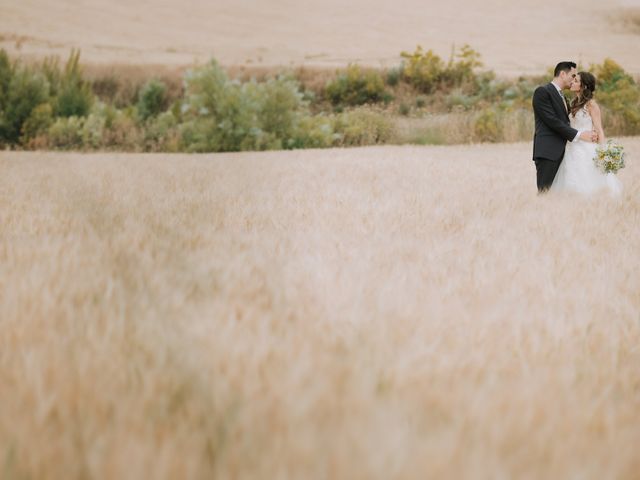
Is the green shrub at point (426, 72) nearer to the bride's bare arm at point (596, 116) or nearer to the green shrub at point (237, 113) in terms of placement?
the green shrub at point (237, 113)

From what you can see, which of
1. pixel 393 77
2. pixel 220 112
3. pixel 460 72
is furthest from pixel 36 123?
pixel 460 72

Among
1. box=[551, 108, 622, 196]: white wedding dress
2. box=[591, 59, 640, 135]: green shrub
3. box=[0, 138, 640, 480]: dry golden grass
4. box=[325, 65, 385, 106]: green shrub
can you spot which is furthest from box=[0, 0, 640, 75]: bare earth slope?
box=[0, 138, 640, 480]: dry golden grass

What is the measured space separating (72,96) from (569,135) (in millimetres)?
16630

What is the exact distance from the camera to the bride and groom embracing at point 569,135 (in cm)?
550

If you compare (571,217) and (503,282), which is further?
(571,217)

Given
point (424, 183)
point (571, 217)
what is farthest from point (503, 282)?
point (424, 183)

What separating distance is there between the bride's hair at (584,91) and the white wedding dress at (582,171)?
71 mm

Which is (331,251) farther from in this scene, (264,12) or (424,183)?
(264,12)

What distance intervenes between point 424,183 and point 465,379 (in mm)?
5083

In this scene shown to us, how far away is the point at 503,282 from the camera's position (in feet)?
7.38

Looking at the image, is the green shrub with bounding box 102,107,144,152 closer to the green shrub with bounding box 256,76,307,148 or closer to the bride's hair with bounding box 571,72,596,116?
the green shrub with bounding box 256,76,307,148

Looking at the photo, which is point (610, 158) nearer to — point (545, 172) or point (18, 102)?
point (545, 172)

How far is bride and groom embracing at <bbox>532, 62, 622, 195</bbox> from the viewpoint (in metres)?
5.50

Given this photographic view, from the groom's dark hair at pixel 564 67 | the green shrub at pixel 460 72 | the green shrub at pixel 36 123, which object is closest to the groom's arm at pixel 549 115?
the groom's dark hair at pixel 564 67
